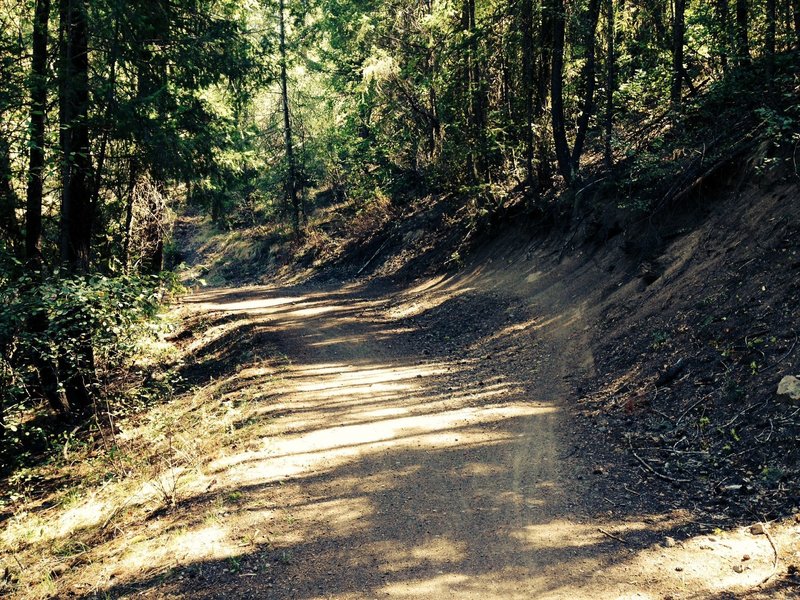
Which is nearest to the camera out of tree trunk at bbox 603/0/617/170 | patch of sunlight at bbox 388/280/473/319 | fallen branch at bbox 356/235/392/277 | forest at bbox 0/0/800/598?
forest at bbox 0/0/800/598

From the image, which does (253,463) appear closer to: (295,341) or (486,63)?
(295,341)

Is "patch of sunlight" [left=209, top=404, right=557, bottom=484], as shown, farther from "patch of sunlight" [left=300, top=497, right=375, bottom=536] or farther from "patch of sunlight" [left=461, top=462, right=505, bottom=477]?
"patch of sunlight" [left=300, top=497, right=375, bottom=536]

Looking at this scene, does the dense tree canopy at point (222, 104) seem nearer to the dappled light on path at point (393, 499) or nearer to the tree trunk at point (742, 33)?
the tree trunk at point (742, 33)

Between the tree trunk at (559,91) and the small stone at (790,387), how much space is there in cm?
1011

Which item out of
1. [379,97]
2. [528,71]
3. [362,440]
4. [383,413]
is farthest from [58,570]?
[379,97]

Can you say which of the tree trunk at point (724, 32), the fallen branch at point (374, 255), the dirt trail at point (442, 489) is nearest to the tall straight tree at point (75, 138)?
the dirt trail at point (442, 489)

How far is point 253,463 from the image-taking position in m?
7.82

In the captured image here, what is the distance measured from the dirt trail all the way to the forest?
2.25 feet

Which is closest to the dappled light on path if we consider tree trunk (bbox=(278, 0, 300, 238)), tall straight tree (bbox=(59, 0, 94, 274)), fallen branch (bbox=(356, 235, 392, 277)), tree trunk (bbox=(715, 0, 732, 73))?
tall straight tree (bbox=(59, 0, 94, 274))

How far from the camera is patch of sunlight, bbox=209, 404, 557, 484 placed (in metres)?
7.63

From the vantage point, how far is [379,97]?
78.0ft

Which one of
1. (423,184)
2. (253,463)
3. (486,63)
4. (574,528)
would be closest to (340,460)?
(253,463)

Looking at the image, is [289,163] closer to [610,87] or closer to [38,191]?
[610,87]

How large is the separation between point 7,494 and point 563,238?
13143 mm
